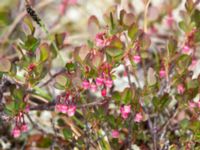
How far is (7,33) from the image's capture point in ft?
7.50

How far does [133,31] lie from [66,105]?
0.28 metres

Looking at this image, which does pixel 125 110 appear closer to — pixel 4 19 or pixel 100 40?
pixel 100 40

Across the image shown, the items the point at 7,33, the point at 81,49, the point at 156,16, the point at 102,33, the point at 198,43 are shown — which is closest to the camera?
the point at 81,49

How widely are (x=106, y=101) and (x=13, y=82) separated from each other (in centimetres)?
29

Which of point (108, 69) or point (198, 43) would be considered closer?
point (108, 69)

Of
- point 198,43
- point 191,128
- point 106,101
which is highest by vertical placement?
point 198,43

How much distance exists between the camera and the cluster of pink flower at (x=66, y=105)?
136 cm

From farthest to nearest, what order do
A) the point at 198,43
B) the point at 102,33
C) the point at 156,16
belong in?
the point at 156,16
the point at 198,43
the point at 102,33

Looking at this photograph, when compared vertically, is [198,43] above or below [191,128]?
above

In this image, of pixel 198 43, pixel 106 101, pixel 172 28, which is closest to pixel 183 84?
pixel 198 43

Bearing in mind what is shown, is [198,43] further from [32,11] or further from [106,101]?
[32,11]

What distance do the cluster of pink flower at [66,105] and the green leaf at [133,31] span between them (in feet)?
0.81

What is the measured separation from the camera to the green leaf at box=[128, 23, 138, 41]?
4.52 ft

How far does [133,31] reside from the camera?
1381 millimetres
